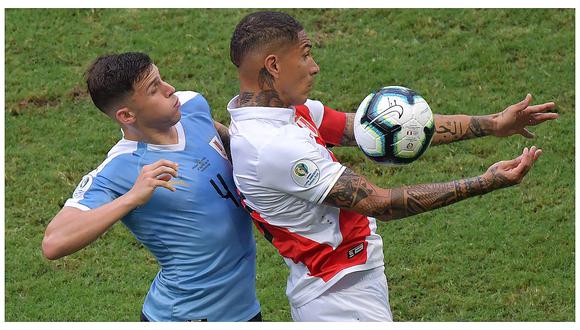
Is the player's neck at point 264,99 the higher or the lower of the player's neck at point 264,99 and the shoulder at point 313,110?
the higher

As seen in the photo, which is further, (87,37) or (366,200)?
(87,37)

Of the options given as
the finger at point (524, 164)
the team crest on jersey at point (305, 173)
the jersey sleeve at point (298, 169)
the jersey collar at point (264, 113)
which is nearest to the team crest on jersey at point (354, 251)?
the jersey sleeve at point (298, 169)

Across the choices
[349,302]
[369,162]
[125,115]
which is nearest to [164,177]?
[125,115]

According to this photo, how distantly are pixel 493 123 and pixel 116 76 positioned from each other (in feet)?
7.18

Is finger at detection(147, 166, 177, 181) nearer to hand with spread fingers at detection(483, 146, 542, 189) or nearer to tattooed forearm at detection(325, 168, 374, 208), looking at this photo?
tattooed forearm at detection(325, 168, 374, 208)

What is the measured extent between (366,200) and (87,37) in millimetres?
7663

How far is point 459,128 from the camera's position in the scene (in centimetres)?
782

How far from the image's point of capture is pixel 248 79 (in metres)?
7.16

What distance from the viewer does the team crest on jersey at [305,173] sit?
269 inches

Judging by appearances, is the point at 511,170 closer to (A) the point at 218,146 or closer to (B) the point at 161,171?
(A) the point at 218,146

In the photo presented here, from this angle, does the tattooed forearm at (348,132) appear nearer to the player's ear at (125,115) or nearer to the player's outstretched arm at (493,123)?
the player's outstretched arm at (493,123)

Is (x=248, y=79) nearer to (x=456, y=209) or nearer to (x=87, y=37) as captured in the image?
(x=456, y=209)

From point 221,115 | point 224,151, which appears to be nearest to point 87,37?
point 221,115

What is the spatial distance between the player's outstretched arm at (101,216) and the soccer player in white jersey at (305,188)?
532mm
